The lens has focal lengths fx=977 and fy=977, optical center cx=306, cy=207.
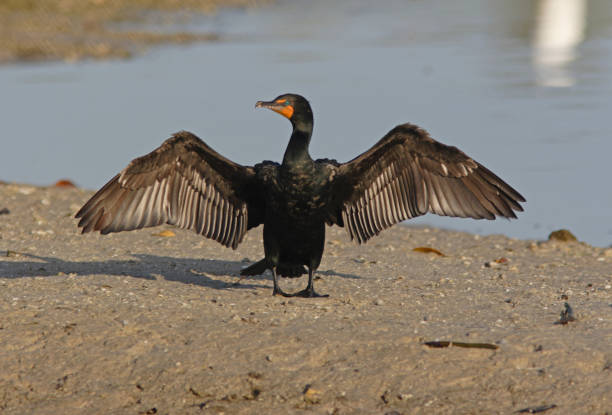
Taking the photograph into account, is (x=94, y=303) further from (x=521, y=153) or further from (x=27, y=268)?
(x=521, y=153)

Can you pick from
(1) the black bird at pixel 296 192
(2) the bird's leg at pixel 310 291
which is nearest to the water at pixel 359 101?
(1) the black bird at pixel 296 192

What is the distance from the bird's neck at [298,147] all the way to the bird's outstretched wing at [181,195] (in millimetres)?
436

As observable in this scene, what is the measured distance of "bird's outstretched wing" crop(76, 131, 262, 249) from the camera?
21.6ft

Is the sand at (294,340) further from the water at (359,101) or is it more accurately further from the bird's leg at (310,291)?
the water at (359,101)

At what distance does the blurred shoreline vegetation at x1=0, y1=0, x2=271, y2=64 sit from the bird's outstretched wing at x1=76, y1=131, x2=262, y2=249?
1576cm

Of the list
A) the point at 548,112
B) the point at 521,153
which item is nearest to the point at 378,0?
the point at 548,112

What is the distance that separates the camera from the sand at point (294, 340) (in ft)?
16.9

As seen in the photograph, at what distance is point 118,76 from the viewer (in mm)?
19531

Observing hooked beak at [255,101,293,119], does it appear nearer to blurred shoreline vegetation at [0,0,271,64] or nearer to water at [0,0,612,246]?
water at [0,0,612,246]

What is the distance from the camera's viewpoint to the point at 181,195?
6777mm

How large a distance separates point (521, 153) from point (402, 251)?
15.3ft

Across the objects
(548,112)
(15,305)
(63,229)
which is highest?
(548,112)

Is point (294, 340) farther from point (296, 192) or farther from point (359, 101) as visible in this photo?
point (359, 101)

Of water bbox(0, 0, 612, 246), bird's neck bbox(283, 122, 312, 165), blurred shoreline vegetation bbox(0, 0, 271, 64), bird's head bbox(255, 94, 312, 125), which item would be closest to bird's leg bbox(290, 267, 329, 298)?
bird's neck bbox(283, 122, 312, 165)
